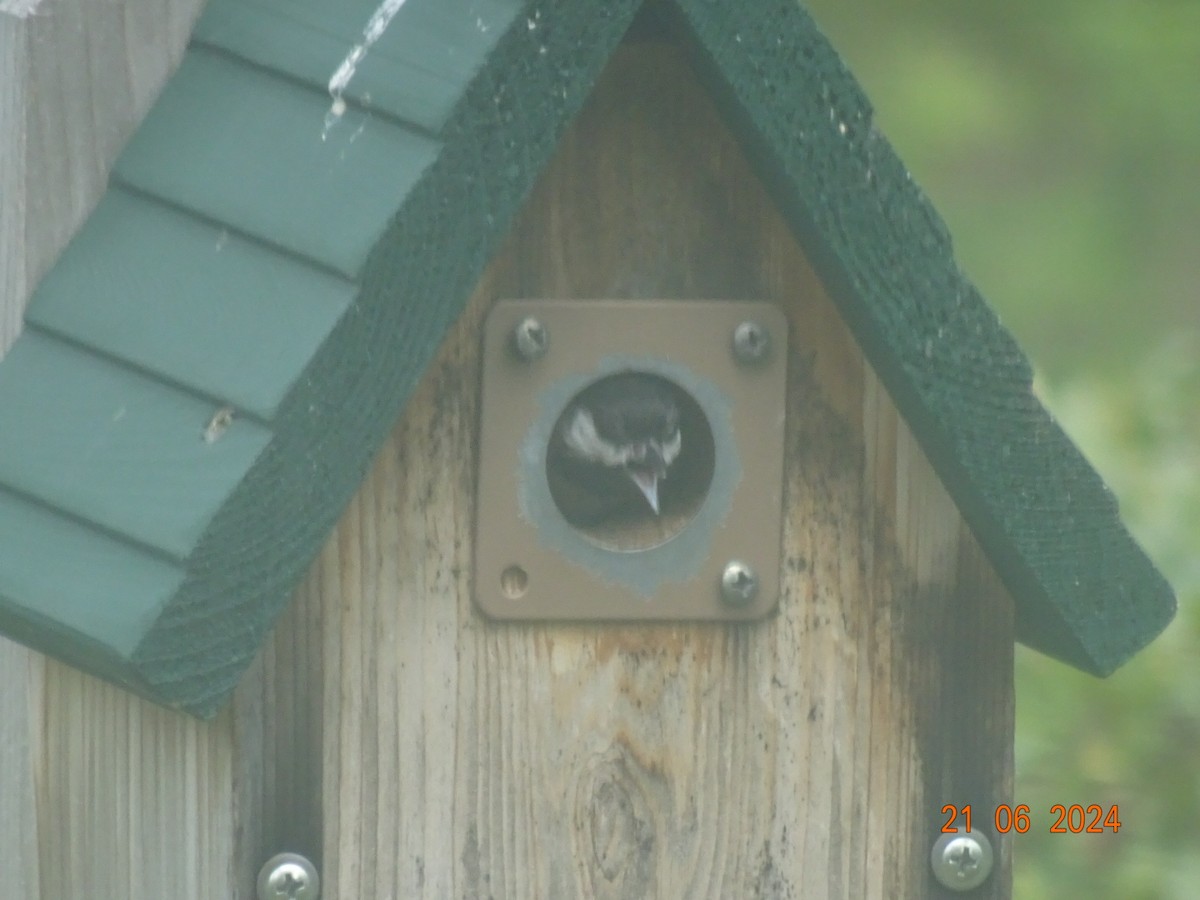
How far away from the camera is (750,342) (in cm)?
200

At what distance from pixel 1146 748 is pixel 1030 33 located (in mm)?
3582

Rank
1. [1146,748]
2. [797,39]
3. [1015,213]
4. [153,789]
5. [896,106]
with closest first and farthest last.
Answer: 1. [797,39]
2. [153,789]
3. [1146,748]
4. [896,106]
5. [1015,213]

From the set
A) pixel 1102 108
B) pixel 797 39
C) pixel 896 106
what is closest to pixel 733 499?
pixel 797 39

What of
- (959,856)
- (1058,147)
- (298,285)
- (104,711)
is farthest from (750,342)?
(1058,147)

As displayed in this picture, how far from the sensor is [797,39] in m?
1.83

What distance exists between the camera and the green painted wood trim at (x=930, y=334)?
1827 mm

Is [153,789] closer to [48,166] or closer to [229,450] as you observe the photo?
[229,450]

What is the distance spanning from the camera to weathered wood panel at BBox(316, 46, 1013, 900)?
1.97m

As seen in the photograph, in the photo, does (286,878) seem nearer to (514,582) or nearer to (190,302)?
(514,582)

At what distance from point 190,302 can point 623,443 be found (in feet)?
2.09

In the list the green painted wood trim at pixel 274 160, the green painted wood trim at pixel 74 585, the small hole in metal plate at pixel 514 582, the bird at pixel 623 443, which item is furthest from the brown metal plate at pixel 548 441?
the green painted wood trim at pixel 74 585

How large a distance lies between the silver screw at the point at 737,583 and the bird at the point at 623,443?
0.17m

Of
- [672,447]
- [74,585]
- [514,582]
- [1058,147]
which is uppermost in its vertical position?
[1058,147]

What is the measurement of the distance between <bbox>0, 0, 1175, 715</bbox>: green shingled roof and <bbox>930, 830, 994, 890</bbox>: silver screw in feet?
1.49
